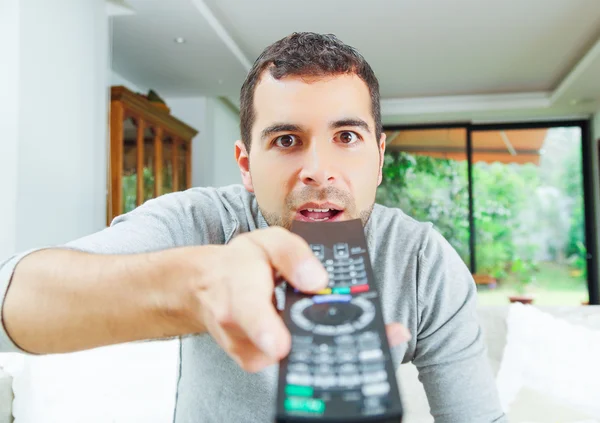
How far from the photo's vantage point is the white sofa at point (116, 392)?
120 centimetres

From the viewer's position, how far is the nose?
30.8 inches

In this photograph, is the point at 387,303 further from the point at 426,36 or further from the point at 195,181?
the point at 195,181

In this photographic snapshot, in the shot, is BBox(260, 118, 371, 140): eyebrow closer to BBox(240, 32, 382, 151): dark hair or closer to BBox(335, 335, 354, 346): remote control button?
BBox(240, 32, 382, 151): dark hair

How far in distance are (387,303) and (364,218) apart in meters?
0.16

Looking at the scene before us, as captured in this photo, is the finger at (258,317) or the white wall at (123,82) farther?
the white wall at (123,82)

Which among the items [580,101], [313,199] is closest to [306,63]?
[313,199]

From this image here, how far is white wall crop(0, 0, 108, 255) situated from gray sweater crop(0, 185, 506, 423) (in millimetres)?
1519

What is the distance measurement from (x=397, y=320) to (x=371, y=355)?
46 cm

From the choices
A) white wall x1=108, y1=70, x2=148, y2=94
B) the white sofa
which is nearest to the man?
the white sofa

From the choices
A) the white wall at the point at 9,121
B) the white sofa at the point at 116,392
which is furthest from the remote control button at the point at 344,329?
the white wall at the point at 9,121

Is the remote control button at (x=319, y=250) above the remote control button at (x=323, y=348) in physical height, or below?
above

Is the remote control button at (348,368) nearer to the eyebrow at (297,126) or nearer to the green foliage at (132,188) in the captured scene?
the eyebrow at (297,126)

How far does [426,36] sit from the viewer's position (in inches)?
137

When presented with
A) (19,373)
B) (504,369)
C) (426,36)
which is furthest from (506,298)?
(19,373)
